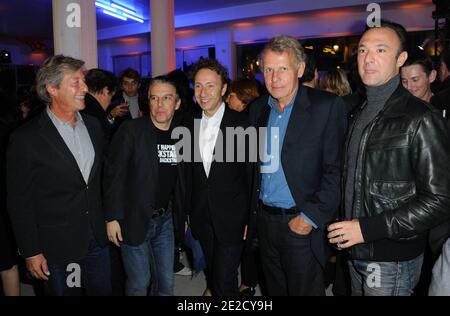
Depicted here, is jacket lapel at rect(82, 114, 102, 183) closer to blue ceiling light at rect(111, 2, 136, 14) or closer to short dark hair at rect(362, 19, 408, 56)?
short dark hair at rect(362, 19, 408, 56)

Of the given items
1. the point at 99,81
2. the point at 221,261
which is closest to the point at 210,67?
the point at 221,261

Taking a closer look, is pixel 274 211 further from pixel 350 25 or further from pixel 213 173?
pixel 350 25

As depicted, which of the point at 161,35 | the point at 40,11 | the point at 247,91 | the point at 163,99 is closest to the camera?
the point at 163,99

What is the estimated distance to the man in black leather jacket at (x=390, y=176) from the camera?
1.46 metres

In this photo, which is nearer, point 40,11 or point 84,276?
point 84,276

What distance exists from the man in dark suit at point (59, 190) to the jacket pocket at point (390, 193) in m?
1.60

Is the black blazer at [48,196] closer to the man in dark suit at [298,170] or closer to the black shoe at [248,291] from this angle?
the man in dark suit at [298,170]

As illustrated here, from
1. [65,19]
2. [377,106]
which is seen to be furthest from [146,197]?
[65,19]

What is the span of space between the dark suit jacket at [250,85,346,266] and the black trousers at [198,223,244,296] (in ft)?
2.01

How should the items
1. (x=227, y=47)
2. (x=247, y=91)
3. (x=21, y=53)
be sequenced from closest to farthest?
(x=247, y=91) < (x=227, y=47) < (x=21, y=53)

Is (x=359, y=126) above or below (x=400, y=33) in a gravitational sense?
below

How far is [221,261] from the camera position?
7.93ft

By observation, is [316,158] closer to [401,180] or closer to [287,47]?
[401,180]

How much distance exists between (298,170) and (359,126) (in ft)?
1.50
